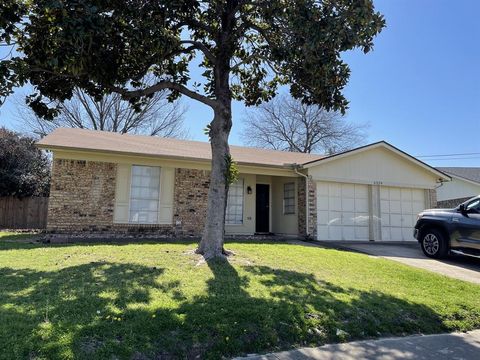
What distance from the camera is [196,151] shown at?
50.2 ft

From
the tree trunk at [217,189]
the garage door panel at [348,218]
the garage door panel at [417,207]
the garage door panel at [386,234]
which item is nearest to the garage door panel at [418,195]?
the garage door panel at [417,207]

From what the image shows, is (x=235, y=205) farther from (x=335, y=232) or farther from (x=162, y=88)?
(x=162, y=88)

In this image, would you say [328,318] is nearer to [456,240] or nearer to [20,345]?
[20,345]

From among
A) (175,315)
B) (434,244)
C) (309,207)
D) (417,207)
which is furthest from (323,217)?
(175,315)

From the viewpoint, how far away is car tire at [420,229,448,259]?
1069 cm

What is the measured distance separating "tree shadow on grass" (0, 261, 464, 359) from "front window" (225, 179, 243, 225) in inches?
326

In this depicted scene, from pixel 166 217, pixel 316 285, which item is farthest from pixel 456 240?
pixel 166 217

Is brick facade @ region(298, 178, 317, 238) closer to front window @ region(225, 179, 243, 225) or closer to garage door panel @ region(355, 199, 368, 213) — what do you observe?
garage door panel @ region(355, 199, 368, 213)

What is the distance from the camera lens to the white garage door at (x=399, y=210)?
621 inches

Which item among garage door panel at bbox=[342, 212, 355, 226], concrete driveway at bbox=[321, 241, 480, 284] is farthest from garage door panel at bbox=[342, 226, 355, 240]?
concrete driveway at bbox=[321, 241, 480, 284]

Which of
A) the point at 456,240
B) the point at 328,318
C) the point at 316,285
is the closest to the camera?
the point at 328,318

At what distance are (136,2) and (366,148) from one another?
35.3ft

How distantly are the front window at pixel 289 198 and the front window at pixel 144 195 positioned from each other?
5.36 m

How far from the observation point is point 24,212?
16.6 metres
